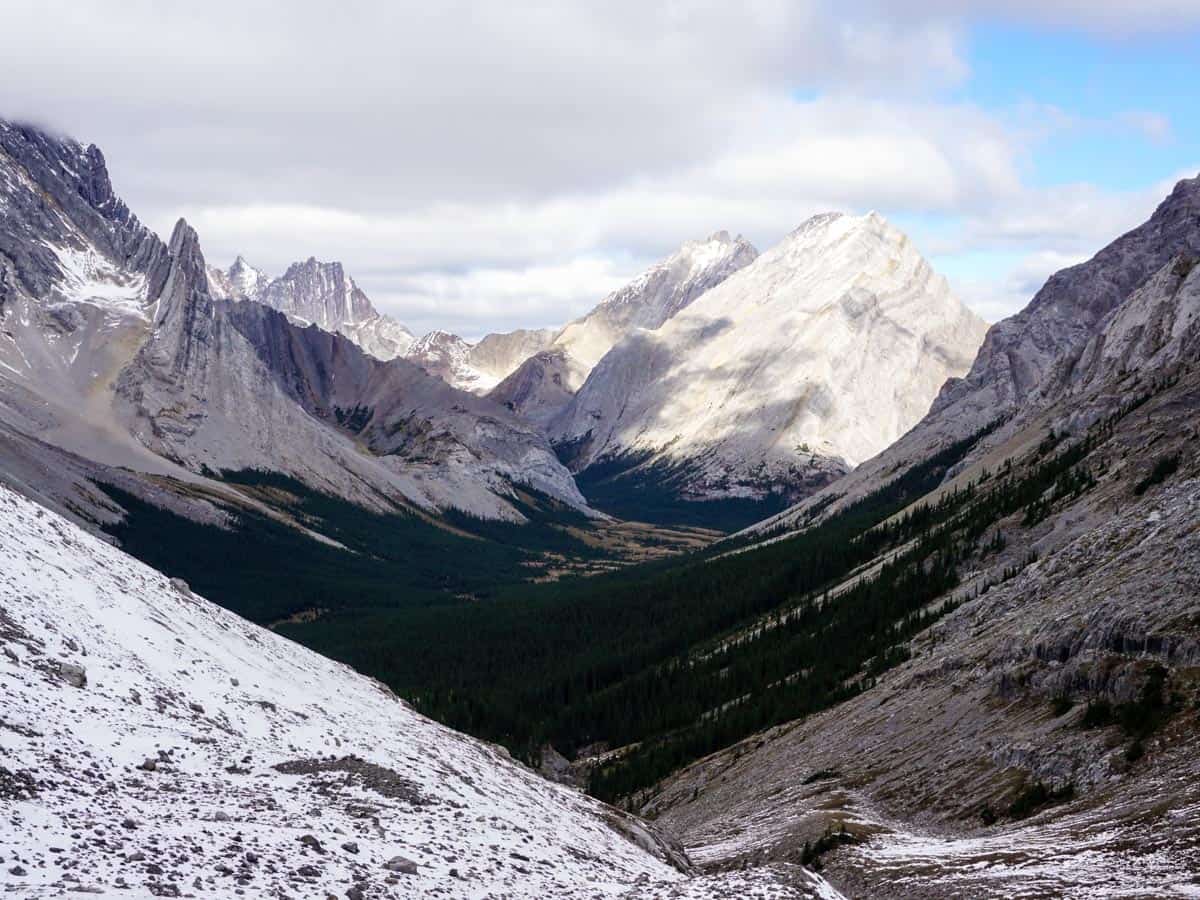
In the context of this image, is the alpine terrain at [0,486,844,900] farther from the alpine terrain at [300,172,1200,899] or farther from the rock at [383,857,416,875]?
the alpine terrain at [300,172,1200,899]

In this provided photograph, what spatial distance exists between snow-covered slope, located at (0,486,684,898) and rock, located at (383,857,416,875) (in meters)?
0.06

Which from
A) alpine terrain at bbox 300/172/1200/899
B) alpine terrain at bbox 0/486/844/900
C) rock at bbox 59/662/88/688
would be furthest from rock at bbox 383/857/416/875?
alpine terrain at bbox 300/172/1200/899

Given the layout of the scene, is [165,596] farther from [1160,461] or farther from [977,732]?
[1160,461]

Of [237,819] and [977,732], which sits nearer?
[237,819]

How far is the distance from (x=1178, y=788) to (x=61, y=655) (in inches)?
1467

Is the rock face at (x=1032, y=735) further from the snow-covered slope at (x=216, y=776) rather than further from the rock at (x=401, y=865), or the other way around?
the rock at (x=401, y=865)

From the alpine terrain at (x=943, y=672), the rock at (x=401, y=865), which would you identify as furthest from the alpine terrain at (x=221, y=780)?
the alpine terrain at (x=943, y=672)

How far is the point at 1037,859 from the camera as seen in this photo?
112 ft

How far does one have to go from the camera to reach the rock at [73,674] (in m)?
33.3

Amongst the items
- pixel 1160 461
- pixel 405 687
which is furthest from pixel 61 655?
pixel 405 687

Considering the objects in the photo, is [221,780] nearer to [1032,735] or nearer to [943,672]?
[1032,735]

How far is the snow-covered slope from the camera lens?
2392 centimetres

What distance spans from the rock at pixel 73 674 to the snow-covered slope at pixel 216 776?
7 centimetres

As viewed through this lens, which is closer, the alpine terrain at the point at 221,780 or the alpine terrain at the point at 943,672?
the alpine terrain at the point at 221,780
